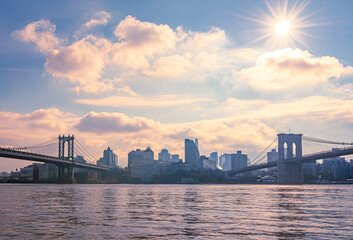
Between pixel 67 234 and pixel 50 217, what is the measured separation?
9.21m

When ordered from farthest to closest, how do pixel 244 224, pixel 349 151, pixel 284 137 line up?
pixel 284 137 < pixel 349 151 < pixel 244 224

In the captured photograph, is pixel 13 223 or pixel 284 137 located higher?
pixel 284 137

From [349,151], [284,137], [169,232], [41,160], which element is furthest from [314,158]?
[169,232]

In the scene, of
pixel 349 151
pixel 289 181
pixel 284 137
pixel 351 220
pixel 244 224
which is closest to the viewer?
pixel 244 224

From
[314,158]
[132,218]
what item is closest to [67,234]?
[132,218]

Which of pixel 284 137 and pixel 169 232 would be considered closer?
pixel 169 232

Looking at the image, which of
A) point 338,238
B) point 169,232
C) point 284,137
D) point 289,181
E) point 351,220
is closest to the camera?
point 338,238

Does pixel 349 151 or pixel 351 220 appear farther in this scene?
pixel 349 151

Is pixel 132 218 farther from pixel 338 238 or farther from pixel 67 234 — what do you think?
pixel 338 238

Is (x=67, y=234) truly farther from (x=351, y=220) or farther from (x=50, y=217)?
(x=351, y=220)

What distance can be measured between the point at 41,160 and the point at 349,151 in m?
110

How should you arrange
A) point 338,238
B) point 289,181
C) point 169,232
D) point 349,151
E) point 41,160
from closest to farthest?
point 338,238 < point 169,232 < point 349,151 < point 41,160 < point 289,181

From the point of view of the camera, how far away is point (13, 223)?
27.5 meters

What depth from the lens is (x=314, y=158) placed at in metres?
159
